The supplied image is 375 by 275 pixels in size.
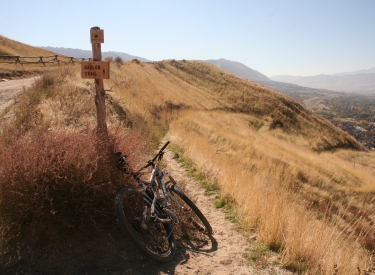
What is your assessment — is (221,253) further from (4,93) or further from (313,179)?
(4,93)

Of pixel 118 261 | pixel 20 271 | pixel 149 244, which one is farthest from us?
pixel 149 244

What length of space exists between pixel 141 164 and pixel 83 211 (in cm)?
170

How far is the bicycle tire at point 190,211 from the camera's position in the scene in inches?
186

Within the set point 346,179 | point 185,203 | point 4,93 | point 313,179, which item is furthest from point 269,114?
point 185,203

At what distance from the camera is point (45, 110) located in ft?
27.9

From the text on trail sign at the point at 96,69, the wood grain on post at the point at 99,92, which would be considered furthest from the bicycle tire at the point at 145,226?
the text on trail sign at the point at 96,69

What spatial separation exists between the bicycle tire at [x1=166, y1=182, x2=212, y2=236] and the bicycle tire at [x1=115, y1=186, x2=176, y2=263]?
65 cm

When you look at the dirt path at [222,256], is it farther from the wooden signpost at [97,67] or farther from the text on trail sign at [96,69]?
the text on trail sign at [96,69]

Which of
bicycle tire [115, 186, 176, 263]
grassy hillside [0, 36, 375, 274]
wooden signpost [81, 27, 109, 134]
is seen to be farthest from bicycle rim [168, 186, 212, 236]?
wooden signpost [81, 27, 109, 134]

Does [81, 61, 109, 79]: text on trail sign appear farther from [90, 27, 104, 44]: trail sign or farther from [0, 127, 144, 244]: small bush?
[0, 127, 144, 244]: small bush

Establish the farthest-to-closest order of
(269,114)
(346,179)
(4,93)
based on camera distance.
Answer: (269,114)
(346,179)
(4,93)

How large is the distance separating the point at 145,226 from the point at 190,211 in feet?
4.74

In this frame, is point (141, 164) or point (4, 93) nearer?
point (141, 164)

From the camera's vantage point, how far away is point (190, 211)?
4.93 metres
